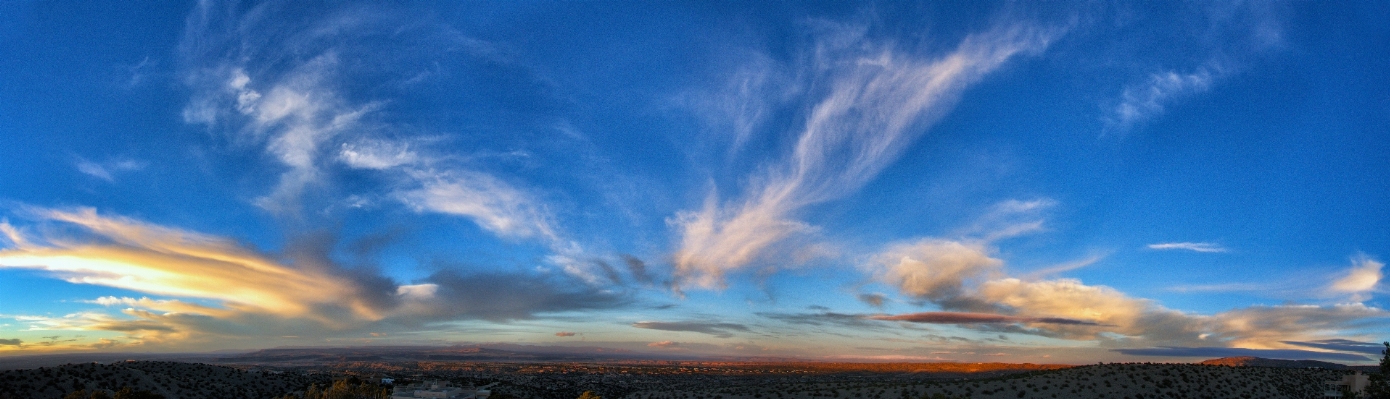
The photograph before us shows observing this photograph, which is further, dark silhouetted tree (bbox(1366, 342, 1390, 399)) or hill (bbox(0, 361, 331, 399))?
hill (bbox(0, 361, 331, 399))

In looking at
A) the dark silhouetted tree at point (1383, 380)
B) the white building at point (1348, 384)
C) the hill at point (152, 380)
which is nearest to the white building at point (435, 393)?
the hill at point (152, 380)

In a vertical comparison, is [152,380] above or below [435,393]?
above

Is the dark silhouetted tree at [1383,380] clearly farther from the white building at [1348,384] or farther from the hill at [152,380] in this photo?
the hill at [152,380]

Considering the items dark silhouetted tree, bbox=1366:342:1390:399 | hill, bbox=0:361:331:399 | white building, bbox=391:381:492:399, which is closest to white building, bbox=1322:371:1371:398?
dark silhouetted tree, bbox=1366:342:1390:399

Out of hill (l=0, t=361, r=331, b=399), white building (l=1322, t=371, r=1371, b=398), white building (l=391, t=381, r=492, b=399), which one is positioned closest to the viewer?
white building (l=1322, t=371, r=1371, b=398)

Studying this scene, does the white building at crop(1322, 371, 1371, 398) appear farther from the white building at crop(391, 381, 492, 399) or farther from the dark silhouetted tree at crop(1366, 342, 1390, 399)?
the white building at crop(391, 381, 492, 399)

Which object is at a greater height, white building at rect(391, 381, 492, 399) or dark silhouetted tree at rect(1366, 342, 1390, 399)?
dark silhouetted tree at rect(1366, 342, 1390, 399)

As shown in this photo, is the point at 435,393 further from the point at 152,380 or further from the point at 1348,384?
the point at 1348,384

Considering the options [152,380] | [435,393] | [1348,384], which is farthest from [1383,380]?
[152,380]
